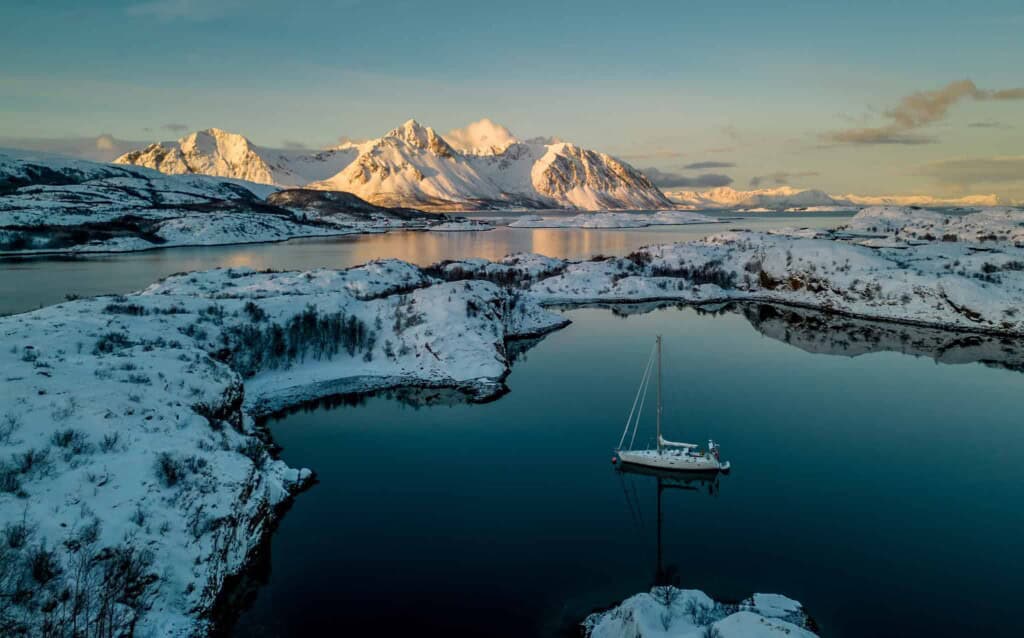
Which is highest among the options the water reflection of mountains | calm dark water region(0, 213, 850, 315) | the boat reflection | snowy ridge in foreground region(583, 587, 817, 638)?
calm dark water region(0, 213, 850, 315)

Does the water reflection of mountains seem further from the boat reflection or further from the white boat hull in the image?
the boat reflection

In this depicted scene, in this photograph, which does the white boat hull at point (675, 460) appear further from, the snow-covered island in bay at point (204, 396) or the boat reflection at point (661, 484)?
the snow-covered island in bay at point (204, 396)

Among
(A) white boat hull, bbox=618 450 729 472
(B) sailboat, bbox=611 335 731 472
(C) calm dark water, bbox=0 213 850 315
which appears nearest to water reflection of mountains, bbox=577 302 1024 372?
(B) sailboat, bbox=611 335 731 472

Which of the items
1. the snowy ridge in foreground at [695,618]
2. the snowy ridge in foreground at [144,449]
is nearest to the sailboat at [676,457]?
the snowy ridge in foreground at [695,618]

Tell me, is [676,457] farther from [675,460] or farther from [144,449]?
[144,449]

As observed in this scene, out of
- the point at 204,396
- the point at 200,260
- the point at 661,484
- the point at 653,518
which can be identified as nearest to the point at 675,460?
the point at 661,484
